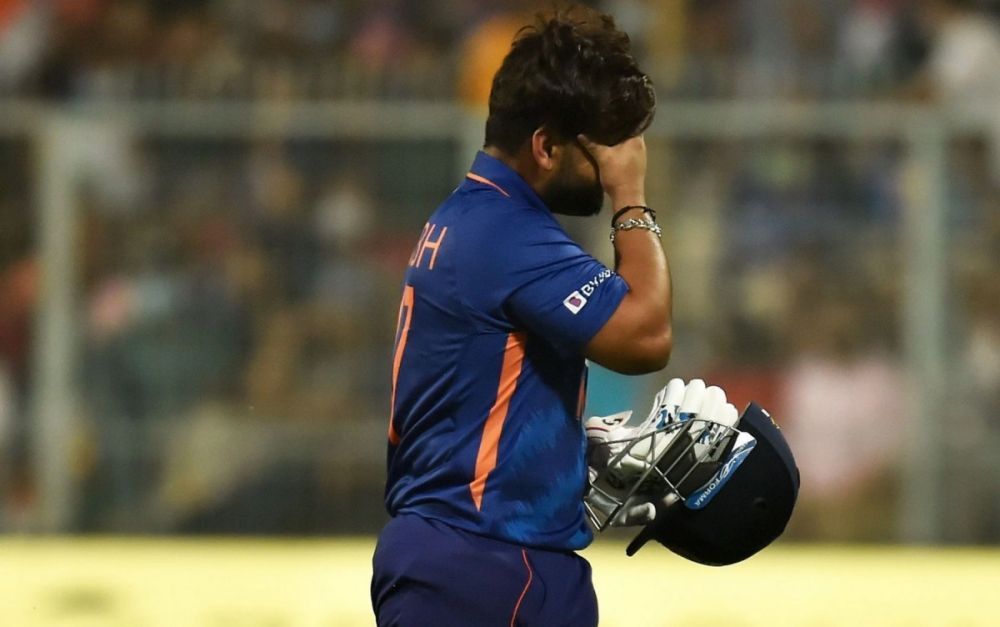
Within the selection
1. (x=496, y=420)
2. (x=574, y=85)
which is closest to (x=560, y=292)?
(x=496, y=420)

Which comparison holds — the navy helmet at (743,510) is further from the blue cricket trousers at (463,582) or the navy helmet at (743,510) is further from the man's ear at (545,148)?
the man's ear at (545,148)

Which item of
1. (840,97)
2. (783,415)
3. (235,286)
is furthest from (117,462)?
(840,97)

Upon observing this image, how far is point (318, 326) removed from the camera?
307 inches

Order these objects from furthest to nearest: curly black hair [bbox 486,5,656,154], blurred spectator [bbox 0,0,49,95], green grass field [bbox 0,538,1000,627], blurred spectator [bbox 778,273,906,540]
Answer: blurred spectator [bbox 0,0,49,95] < blurred spectator [bbox 778,273,906,540] < green grass field [bbox 0,538,1000,627] < curly black hair [bbox 486,5,656,154]

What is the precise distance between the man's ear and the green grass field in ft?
9.51

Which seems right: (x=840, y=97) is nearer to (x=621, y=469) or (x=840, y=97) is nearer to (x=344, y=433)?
(x=344, y=433)

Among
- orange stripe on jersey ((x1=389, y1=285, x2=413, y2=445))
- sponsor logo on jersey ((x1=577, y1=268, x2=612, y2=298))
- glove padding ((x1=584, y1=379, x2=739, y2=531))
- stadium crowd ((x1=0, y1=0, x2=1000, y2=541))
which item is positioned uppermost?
sponsor logo on jersey ((x1=577, y1=268, x2=612, y2=298))

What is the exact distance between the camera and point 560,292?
3311mm

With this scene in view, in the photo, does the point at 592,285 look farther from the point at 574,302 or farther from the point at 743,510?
the point at 743,510

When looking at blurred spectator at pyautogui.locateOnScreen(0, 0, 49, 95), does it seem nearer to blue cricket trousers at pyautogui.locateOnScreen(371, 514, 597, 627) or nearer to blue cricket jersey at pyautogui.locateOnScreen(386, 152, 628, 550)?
blue cricket jersey at pyautogui.locateOnScreen(386, 152, 628, 550)

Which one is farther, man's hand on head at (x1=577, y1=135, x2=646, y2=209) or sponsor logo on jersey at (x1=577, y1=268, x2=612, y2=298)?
man's hand on head at (x1=577, y1=135, x2=646, y2=209)

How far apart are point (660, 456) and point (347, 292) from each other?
4406 mm

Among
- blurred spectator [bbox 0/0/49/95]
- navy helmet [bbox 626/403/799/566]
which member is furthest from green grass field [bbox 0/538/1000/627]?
blurred spectator [bbox 0/0/49/95]

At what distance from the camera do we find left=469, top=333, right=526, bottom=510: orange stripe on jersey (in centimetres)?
341
